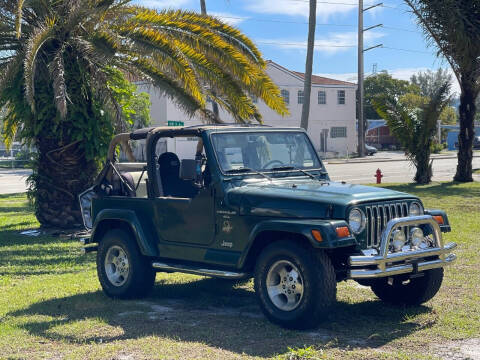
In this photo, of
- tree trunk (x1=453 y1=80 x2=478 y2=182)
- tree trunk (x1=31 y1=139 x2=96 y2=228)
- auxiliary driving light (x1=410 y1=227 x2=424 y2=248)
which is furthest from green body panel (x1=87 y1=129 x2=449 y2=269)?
tree trunk (x1=453 y1=80 x2=478 y2=182)

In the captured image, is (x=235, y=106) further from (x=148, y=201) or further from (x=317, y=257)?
(x=317, y=257)

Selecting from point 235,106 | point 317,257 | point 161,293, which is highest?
point 235,106

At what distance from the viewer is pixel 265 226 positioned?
22.3 feet

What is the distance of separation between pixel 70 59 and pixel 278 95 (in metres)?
4.12

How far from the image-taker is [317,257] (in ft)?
21.5

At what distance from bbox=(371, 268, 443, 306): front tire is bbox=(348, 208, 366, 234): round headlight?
3.12ft

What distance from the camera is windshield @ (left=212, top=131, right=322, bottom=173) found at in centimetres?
773

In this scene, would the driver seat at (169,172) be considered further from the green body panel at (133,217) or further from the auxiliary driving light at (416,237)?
the auxiliary driving light at (416,237)

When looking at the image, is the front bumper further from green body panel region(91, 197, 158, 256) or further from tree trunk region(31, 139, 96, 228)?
tree trunk region(31, 139, 96, 228)

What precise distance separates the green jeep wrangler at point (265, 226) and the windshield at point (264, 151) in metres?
0.01

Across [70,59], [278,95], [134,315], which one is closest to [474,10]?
[278,95]

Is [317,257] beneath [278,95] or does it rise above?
beneath

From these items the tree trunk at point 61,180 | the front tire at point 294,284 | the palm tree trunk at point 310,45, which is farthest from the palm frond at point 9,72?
the palm tree trunk at point 310,45

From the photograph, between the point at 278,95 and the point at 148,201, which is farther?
the point at 278,95
